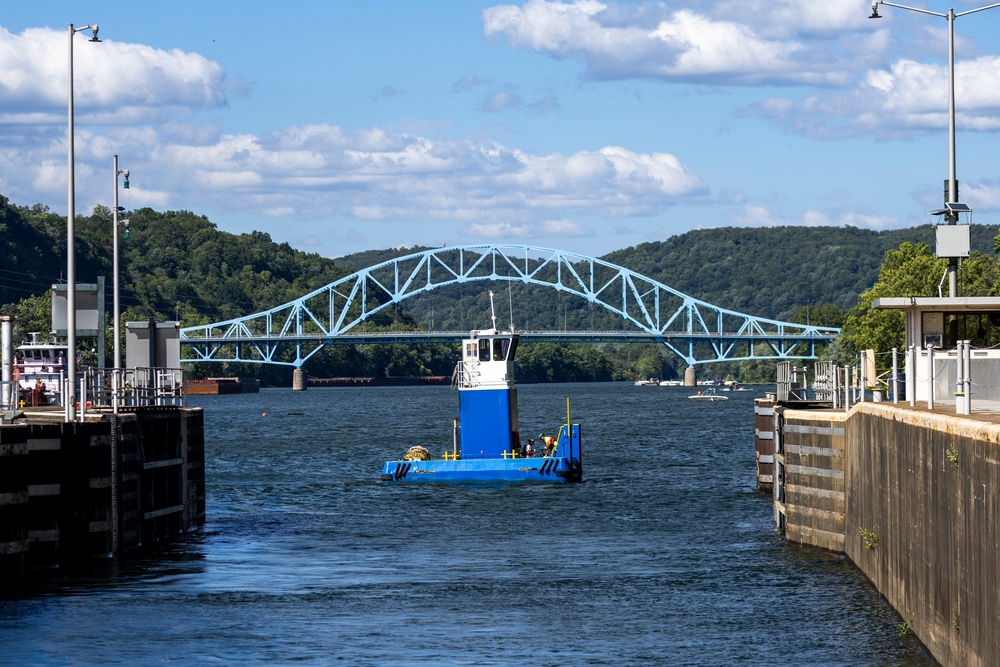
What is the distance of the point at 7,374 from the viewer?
108 ft

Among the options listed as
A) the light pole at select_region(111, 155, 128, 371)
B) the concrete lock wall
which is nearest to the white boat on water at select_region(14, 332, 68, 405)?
the light pole at select_region(111, 155, 128, 371)

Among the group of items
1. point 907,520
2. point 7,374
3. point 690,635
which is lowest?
point 690,635

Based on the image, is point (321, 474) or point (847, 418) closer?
point (847, 418)

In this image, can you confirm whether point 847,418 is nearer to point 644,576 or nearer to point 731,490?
point 644,576

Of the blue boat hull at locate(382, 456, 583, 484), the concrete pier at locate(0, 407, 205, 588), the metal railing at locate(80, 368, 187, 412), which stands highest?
the metal railing at locate(80, 368, 187, 412)

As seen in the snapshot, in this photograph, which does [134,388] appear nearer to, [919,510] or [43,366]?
[919,510]

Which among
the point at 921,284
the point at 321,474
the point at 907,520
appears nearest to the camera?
the point at 907,520

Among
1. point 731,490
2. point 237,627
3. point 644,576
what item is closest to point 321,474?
point 731,490

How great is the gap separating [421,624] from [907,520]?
809 centimetres

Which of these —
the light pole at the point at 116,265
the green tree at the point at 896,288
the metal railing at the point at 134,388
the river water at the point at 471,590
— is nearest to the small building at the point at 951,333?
the river water at the point at 471,590

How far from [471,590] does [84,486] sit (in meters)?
7.11

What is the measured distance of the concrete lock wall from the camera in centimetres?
1650

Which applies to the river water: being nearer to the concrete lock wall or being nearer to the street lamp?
the concrete lock wall

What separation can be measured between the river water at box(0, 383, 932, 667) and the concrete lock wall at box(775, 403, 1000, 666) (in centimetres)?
94
